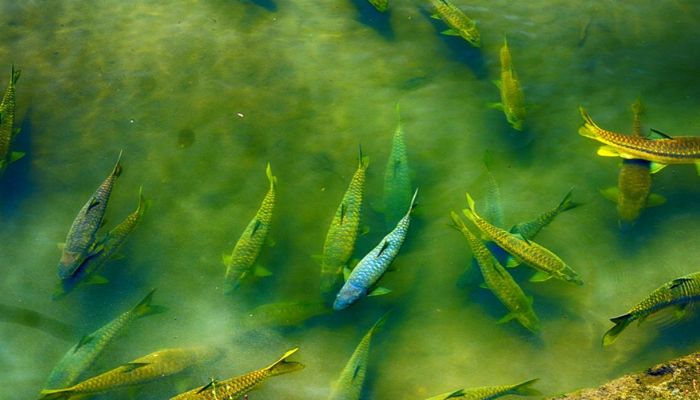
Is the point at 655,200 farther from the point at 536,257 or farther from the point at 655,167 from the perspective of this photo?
the point at 536,257

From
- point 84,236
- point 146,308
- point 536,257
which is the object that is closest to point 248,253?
point 146,308

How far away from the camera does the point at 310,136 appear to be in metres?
5.55

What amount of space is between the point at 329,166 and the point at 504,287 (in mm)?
2041

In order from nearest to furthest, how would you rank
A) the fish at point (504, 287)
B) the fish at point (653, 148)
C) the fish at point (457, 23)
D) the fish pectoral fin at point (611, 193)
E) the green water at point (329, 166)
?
the fish at point (504, 287)
the green water at point (329, 166)
the fish at point (653, 148)
the fish pectoral fin at point (611, 193)
the fish at point (457, 23)

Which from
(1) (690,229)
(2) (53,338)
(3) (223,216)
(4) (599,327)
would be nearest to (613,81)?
(1) (690,229)

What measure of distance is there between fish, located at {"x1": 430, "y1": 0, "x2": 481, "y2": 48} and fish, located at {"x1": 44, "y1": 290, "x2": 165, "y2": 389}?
3.97m

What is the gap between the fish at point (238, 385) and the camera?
13.6 feet

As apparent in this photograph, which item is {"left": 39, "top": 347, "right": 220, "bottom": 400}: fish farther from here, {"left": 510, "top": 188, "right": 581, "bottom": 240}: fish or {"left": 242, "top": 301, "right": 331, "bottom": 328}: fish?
{"left": 510, "top": 188, "right": 581, "bottom": 240}: fish

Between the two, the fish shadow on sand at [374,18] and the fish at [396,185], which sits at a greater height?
the fish shadow on sand at [374,18]

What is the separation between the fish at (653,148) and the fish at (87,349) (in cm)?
422

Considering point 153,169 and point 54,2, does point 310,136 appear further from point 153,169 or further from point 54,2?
point 54,2

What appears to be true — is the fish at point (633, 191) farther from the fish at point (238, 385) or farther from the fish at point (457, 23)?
the fish at point (238, 385)

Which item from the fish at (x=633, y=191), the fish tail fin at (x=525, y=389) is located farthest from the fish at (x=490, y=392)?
the fish at (x=633, y=191)

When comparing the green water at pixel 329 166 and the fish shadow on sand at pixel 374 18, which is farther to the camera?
the fish shadow on sand at pixel 374 18
